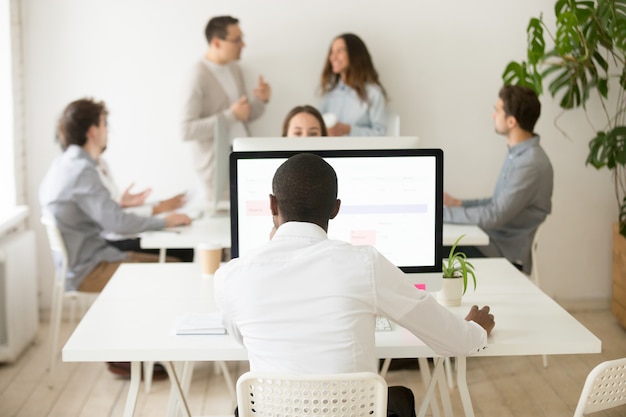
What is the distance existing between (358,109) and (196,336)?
2.89 metres

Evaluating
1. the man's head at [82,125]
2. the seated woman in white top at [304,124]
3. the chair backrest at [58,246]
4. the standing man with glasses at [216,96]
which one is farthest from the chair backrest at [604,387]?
the standing man with glasses at [216,96]

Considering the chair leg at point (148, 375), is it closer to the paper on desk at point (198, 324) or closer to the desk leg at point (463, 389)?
the paper on desk at point (198, 324)

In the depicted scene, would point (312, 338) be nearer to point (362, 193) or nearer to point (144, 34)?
point (362, 193)

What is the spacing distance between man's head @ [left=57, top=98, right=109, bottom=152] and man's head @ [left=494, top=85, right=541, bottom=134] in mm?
1961

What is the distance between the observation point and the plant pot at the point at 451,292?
295cm

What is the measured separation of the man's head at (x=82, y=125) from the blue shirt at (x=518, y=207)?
5.62ft

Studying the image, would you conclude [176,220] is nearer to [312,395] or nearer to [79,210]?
[79,210]

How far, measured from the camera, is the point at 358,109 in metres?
5.32

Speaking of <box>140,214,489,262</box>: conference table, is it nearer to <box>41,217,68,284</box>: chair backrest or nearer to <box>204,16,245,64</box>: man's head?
<box>41,217,68,284</box>: chair backrest

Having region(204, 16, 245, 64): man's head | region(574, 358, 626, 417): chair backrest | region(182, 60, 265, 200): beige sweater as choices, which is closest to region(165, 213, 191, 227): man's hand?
region(182, 60, 265, 200): beige sweater

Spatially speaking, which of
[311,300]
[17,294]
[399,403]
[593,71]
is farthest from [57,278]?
[593,71]

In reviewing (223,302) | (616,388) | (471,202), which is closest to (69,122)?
(471,202)

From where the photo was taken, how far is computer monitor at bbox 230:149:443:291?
284 centimetres

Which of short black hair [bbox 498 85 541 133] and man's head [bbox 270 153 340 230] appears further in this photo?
short black hair [bbox 498 85 541 133]
